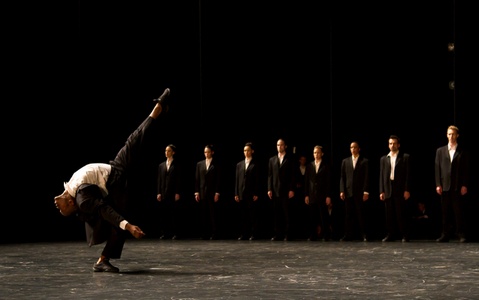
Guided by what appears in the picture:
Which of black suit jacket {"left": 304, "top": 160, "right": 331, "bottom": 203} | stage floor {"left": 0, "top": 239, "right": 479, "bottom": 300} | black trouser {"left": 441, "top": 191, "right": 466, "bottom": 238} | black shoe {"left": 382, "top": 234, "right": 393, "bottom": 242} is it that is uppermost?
black suit jacket {"left": 304, "top": 160, "right": 331, "bottom": 203}

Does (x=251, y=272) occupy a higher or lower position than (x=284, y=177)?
lower

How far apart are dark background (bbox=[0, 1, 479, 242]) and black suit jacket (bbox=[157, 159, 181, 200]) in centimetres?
88

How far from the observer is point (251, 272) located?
19.1 ft

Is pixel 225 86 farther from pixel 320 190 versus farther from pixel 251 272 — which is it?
pixel 251 272

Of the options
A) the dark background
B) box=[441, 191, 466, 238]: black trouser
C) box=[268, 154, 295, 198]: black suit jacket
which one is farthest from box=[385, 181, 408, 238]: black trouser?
box=[268, 154, 295, 198]: black suit jacket

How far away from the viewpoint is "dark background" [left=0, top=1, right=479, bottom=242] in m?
10.0

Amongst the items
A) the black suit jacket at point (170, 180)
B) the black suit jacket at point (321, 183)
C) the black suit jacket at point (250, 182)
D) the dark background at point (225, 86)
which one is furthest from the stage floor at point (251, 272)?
the dark background at point (225, 86)

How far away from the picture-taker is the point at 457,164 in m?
8.54

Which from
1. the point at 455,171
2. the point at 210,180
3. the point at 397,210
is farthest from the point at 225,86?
the point at 455,171

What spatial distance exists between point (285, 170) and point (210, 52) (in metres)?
2.35

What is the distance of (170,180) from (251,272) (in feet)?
13.4

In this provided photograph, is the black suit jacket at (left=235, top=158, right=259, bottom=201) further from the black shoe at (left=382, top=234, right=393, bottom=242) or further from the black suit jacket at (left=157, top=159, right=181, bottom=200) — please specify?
the black shoe at (left=382, top=234, right=393, bottom=242)

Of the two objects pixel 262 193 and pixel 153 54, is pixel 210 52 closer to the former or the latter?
pixel 153 54

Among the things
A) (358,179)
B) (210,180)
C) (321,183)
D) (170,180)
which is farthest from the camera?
(170,180)
